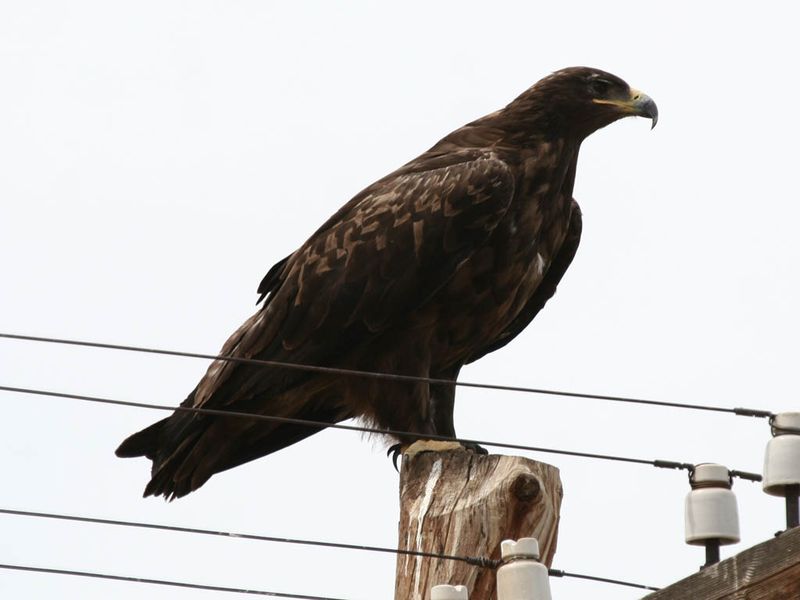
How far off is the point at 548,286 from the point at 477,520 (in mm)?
3171

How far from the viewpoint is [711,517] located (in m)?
4.91

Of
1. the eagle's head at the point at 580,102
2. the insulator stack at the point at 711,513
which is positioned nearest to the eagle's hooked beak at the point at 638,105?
the eagle's head at the point at 580,102

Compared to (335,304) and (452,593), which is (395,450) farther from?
(452,593)

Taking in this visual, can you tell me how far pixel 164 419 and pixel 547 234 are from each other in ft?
6.93

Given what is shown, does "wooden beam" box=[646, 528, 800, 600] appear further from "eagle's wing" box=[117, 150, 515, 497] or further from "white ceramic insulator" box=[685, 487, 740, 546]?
"eagle's wing" box=[117, 150, 515, 497]

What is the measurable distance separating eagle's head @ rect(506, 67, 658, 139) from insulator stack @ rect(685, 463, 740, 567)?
3.85 m

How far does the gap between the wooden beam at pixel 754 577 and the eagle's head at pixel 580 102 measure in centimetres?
461

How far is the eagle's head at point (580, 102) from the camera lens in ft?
28.3

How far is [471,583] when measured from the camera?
18.8ft

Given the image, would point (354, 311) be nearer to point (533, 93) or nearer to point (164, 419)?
point (164, 419)

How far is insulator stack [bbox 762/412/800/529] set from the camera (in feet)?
15.5

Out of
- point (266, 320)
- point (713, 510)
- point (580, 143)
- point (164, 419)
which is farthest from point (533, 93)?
point (713, 510)

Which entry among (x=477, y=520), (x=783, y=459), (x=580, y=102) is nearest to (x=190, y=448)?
(x=477, y=520)

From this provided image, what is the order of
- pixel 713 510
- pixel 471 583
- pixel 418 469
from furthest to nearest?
pixel 418 469 → pixel 471 583 → pixel 713 510
